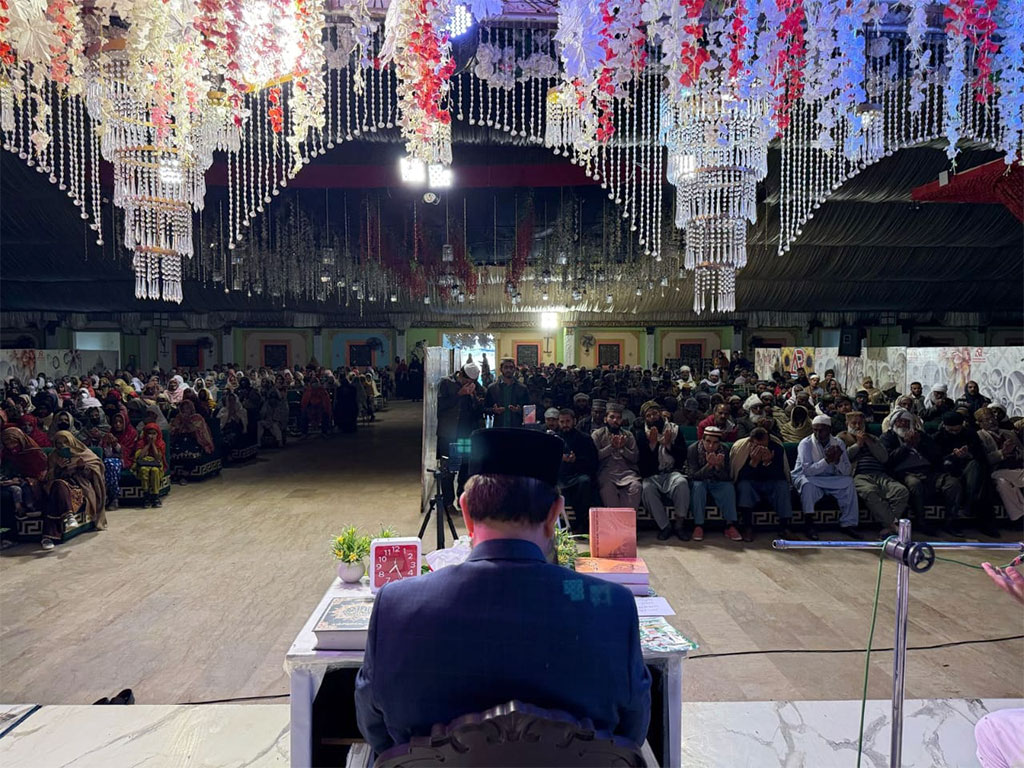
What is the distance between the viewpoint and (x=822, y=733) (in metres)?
2.73

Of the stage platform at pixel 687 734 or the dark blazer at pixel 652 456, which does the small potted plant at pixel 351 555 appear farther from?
the dark blazer at pixel 652 456

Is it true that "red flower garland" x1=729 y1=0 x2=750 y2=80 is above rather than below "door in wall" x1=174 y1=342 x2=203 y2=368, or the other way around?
above

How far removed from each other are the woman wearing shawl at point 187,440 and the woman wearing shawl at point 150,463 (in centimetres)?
98

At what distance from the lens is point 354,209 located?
11305 mm

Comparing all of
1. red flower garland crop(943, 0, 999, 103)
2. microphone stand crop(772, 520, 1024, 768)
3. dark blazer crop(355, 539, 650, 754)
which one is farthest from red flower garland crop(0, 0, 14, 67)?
red flower garland crop(943, 0, 999, 103)

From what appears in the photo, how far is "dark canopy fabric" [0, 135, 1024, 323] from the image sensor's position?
8.73m

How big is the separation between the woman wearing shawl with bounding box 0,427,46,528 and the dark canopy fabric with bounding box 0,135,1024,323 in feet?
13.2

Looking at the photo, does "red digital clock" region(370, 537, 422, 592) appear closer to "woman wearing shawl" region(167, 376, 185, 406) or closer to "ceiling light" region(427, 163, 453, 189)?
"ceiling light" region(427, 163, 453, 189)

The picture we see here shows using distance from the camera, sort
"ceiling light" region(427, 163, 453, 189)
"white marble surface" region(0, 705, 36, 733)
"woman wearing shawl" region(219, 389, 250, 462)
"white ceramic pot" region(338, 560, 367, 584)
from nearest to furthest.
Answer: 1. "white ceramic pot" region(338, 560, 367, 584)
2. "white marble surface" region(0, 705, 36, 733)
3. "ceiling light" region(427, 163, 453, 189)
4. "woman wearing shawl" region(219, 389, 250, 462)

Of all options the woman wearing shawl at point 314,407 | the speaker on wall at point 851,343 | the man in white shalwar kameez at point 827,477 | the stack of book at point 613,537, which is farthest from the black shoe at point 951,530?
the woman wearing shawl at point 314,407

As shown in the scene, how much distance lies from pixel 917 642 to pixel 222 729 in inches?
139

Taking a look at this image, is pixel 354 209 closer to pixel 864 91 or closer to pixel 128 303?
pixel 864 91

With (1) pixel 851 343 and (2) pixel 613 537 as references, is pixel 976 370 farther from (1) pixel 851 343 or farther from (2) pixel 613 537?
(2) pixel 613 537

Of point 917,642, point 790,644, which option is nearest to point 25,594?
point 790,644
